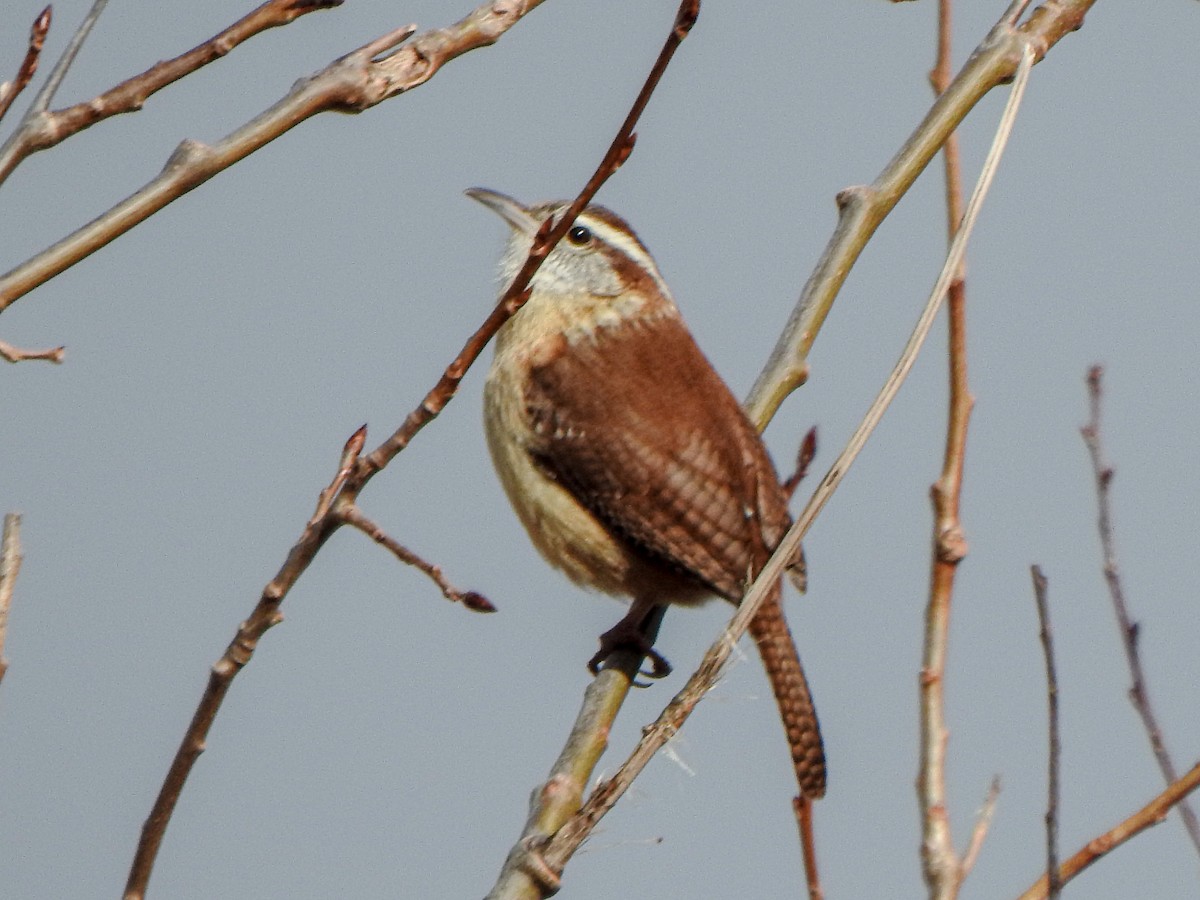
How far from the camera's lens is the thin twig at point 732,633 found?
218 centimetres

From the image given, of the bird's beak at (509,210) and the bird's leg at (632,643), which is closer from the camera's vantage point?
the bird's leg at (632,643)

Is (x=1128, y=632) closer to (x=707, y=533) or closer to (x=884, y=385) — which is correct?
(x=884, y=385)

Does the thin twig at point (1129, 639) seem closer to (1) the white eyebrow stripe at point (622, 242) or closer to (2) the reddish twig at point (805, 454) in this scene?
(2) the reddish twig at point (805, 454)

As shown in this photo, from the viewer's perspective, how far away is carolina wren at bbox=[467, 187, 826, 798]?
14.3ft

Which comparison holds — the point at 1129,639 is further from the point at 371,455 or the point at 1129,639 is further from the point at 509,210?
the point at 509,210

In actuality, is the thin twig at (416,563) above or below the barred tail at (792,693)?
above

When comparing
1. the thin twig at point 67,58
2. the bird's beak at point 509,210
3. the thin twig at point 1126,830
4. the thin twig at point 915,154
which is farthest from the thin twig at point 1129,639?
the bird's beak at point 509,210

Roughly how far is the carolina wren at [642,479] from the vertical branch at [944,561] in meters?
1.04

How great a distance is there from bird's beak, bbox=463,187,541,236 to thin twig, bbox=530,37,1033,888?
268 cm

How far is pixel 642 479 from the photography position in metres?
4.51

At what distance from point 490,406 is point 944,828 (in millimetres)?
2363

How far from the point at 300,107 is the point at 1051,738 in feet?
4.40

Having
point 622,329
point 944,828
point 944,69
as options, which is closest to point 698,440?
point 622,329

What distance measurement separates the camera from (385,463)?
2057 millimetres
